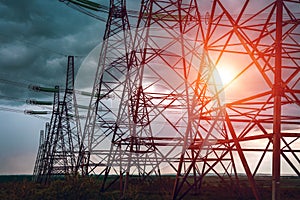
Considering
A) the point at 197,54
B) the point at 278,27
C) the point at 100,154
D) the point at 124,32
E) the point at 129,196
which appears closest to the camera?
the point at 278,27

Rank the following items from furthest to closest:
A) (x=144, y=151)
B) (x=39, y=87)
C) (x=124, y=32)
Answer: (x=39, y=87), (x=124, y=32), (x=144, y=151)

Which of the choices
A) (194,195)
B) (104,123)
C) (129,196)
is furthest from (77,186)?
(104,123)

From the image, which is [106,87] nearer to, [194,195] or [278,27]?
[194,195]

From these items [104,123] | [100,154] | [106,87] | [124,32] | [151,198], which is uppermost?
[124,32]

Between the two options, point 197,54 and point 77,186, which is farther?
point 197,54

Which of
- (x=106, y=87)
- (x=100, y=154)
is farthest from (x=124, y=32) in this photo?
(x=100, y=154)

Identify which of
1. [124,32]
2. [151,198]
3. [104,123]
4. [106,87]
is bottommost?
[151,198]

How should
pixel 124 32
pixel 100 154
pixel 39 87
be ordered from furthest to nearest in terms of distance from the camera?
pixel 39 87
pixel 124 32
pixel 100 154

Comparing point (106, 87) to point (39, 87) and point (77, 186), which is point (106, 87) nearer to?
point (77, 186)

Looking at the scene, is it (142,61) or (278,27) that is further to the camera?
(142,61)

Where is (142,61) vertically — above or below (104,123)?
above
